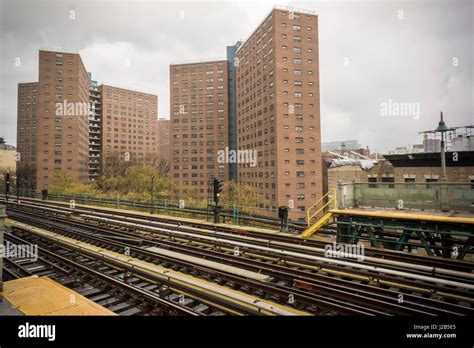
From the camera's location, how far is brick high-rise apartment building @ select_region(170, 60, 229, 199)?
72.8 m

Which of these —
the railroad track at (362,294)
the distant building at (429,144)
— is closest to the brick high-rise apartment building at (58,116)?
the railroad track at (362,294)

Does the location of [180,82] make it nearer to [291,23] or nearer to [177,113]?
[177,113]

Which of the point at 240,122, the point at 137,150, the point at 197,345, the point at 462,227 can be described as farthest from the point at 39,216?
the point at 137,150

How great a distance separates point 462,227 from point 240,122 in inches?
2394

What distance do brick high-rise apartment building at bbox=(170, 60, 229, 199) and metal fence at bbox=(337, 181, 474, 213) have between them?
63.6m

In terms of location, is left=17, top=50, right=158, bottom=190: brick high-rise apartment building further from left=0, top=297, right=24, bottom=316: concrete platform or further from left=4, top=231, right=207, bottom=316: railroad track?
left=0, top=297, right=24, bottom=316: concrete platform

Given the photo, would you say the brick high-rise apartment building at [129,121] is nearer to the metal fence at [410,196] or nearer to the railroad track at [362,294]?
the metal fence at [410,196]

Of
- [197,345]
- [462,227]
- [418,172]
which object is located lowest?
[197,345]

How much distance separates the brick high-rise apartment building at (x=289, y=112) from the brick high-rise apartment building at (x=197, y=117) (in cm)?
2108

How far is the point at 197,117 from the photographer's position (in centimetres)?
7506

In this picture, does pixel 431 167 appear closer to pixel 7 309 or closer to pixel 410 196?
pixel 410 196

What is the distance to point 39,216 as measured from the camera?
51.9 ft

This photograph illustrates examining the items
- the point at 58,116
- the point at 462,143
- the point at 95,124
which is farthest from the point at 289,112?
the point at 95,124

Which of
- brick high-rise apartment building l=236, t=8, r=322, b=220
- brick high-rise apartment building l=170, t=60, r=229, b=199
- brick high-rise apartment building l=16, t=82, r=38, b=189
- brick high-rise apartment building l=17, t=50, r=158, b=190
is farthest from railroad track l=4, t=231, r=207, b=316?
brick high-rise apartment building l=16, t=82, r=38, b=189
